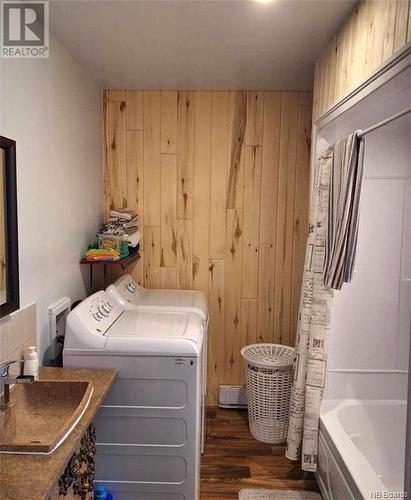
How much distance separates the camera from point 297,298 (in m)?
3.21

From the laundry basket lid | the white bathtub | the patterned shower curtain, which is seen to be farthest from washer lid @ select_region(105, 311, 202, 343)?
the white bathtub

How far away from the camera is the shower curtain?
6.48ft

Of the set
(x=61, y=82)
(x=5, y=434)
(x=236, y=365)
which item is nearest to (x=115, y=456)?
(x=5, y=434)

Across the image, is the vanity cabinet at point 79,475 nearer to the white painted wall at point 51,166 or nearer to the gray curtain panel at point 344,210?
the white painted wall at point 51,166

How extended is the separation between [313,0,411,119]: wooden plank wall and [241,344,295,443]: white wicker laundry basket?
1618mm

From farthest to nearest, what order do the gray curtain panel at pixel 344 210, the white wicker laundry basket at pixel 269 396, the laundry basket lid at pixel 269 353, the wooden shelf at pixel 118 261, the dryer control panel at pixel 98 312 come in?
the laundry basket lid at pixel 269 353, the white wicker laundry basket at pixel 269 396, the wooden shelf at pixel 118 261, the dryer control panel at pixel 98 312, the gray curtain panel at pixel 344 210

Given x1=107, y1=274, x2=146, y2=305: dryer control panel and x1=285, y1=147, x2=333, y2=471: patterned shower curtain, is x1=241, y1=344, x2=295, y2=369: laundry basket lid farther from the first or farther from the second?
x1=107, y1=274, x2=146, y2=305: dryer control panel

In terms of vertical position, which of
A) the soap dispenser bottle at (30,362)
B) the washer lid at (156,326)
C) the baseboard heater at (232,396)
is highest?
the washer lid at (156,326)

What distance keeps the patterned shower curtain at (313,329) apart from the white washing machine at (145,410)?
659 mm

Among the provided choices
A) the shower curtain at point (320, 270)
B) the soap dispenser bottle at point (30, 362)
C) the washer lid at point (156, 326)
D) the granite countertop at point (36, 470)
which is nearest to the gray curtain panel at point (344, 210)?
the shower curtain at point (320, 270)

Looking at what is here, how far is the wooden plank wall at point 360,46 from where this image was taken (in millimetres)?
1420

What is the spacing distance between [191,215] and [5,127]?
169cm

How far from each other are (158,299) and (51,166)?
1.14 m

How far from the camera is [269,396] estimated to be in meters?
2.77
